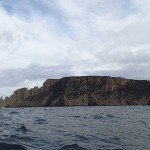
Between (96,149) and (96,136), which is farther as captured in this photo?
(96,136)

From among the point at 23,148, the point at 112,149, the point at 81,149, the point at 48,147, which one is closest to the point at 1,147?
the point at 23,148

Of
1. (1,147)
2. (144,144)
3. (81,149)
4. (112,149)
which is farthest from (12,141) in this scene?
(144,144)

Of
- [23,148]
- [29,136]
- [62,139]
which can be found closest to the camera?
[23,148]

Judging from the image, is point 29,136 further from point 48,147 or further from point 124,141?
point 124,141

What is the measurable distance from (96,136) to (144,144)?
12.1ft

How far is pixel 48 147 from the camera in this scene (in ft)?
54.1

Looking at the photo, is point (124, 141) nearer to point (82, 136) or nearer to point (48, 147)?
point (82, 136)

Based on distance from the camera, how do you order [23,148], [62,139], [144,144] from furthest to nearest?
[62,139], [144,144], [23,148]

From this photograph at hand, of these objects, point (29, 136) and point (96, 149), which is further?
point (29, 136)

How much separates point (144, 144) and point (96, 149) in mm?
3043

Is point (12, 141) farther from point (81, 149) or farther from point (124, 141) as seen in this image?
point (124, 141)

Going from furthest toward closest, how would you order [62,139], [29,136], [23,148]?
[29,136] → [62,139] → [23,148]

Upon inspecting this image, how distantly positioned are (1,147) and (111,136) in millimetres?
7378

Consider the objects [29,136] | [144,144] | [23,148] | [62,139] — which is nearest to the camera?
[23,148]
